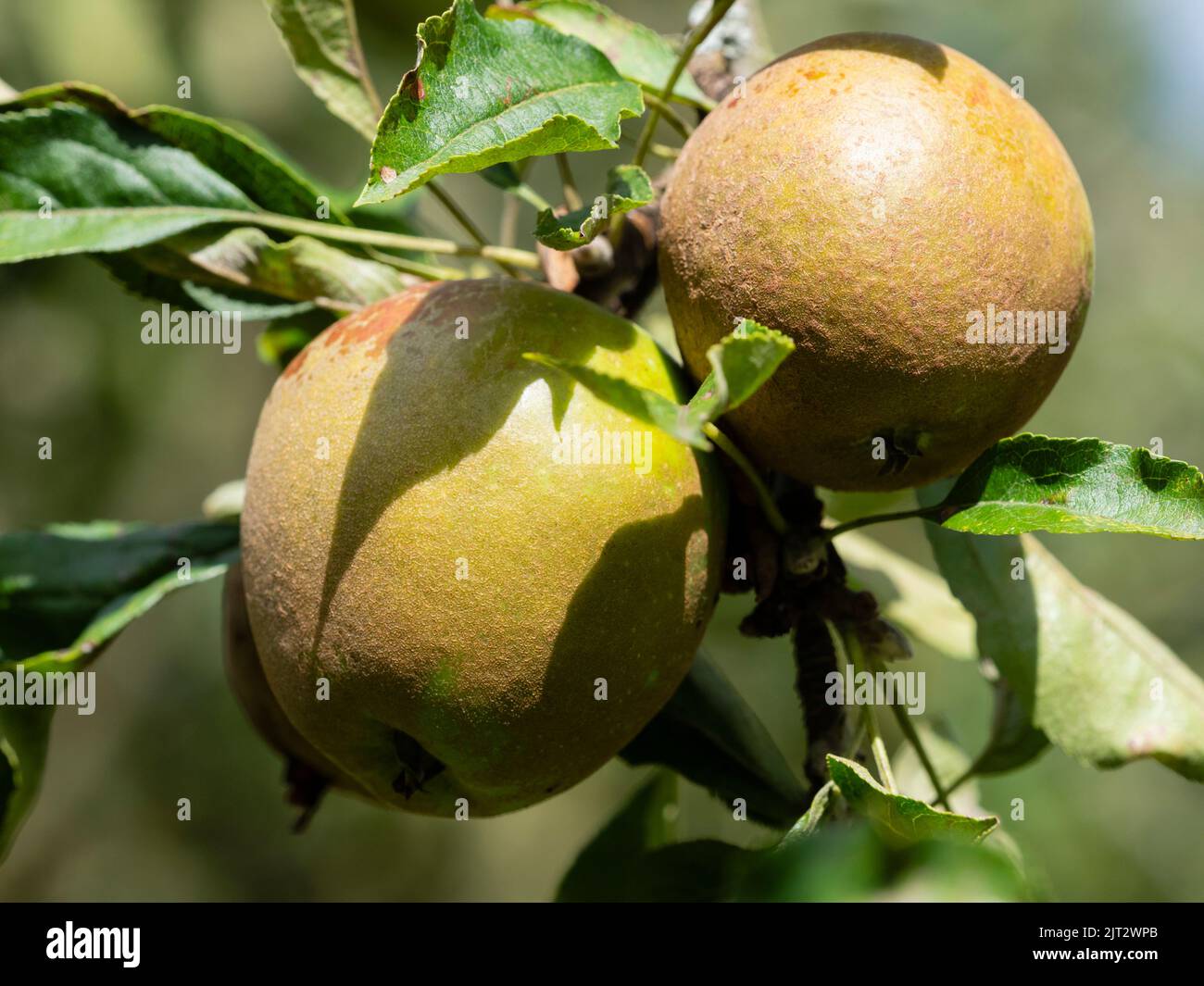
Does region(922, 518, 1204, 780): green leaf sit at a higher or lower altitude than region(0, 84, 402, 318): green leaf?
lower

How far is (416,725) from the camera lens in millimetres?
1197

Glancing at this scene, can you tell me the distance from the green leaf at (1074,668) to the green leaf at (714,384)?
76cm

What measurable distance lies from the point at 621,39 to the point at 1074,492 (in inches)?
31.9

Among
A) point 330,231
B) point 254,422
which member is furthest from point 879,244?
point 254,422

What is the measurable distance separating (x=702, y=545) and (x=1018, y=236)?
0.46 m

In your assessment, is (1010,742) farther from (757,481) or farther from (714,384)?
(714,384)

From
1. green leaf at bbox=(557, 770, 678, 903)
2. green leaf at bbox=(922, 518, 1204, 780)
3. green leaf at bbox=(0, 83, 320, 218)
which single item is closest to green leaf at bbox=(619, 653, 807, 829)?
green leaf at bbox=(557, 770, 678, 903)

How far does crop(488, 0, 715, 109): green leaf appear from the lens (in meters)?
1.46

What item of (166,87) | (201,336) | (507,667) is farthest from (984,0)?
(507,667)

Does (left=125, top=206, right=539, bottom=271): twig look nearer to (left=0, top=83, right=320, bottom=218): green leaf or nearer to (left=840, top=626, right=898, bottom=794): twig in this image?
(left=0, top=83, right=320, bottom=218): green leaf

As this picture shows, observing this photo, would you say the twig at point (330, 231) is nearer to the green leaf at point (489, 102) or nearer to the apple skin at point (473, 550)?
the apple skin at point (473, 550)

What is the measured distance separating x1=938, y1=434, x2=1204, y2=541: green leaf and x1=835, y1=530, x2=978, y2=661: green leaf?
2.81 feet

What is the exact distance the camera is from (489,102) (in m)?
1.11
